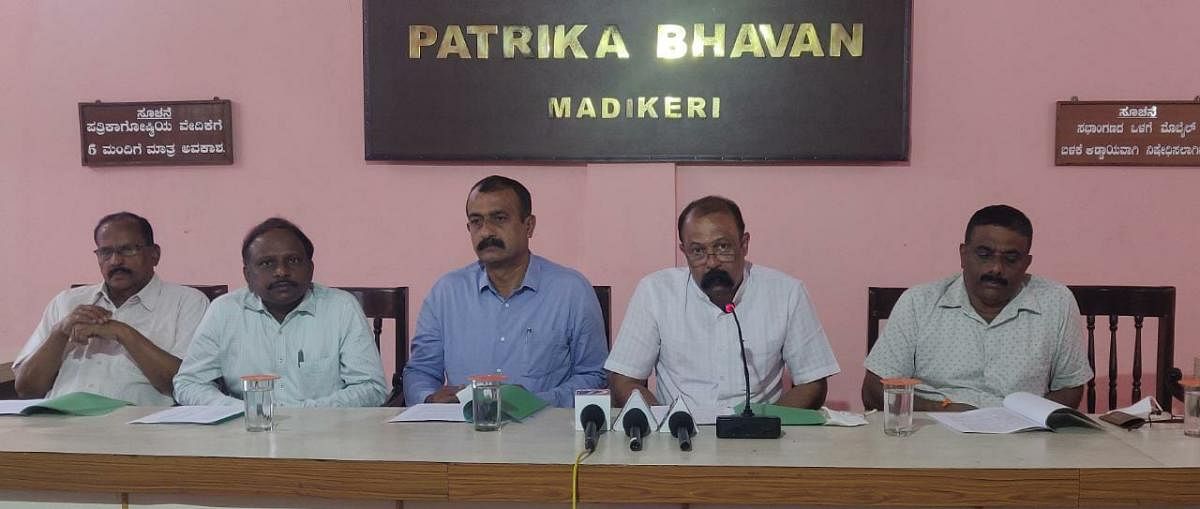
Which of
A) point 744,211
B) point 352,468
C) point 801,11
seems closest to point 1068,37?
point 801,11

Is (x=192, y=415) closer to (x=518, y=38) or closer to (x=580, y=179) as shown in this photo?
(x=580, y=179)

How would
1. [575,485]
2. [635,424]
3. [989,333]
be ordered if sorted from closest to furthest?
1. [575,485]
2. [635,424]
3. [989,333]

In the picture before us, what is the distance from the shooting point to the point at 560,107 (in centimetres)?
353

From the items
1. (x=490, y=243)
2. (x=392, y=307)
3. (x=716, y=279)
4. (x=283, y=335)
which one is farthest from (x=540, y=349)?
(x=283, y=335)

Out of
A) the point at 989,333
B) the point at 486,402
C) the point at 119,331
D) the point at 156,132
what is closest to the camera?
the point at 486,402

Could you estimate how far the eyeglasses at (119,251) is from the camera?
2922mm

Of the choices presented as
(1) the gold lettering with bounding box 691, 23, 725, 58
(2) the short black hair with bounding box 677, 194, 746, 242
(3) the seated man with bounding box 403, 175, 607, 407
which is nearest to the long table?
(2) the short black hair with bounding box 677, 194, 746, 242

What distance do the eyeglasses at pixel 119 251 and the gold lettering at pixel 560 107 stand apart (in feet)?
4.84

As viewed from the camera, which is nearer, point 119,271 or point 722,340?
point 722,340

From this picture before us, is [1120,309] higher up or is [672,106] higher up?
[672,106]

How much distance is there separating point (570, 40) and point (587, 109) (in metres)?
0.26

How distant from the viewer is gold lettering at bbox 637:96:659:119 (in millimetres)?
3496

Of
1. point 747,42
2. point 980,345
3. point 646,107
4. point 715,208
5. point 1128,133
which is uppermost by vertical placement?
point 747,42

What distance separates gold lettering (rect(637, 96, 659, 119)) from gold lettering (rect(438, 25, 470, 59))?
668 mm
